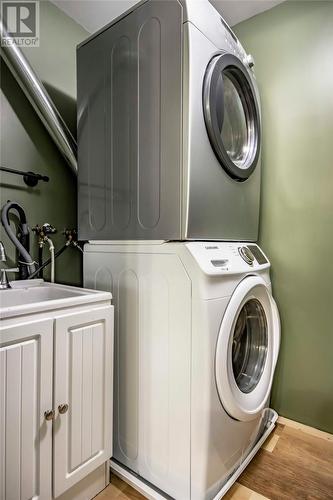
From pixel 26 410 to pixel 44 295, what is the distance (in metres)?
0.58

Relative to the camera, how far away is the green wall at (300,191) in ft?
4.83

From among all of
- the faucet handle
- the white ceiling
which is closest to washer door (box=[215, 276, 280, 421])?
the faucet handle

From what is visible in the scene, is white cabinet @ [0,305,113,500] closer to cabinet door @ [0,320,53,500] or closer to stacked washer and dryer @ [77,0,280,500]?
cabinet door @ [0,320,53,500]

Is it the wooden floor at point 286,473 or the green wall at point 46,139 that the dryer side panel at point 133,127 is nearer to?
the green wall at point 46,139

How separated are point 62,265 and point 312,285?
1457mm

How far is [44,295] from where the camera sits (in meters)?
1.30

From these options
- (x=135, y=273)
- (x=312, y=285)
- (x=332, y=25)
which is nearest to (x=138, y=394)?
(x=135, y=273)

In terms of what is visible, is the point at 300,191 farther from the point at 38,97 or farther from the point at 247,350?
the point at 38,97

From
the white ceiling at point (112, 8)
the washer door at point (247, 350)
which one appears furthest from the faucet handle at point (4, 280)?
the white ceiling at point (112, 8)

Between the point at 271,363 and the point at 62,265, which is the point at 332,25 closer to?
the point at 271,363

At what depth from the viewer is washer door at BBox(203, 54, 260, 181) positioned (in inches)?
41.7

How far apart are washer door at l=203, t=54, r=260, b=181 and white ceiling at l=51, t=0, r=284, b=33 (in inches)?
24.6

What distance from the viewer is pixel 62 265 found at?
1.59 metres

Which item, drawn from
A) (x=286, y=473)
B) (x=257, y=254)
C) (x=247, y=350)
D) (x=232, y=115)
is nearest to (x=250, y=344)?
(x=247, y=350)
